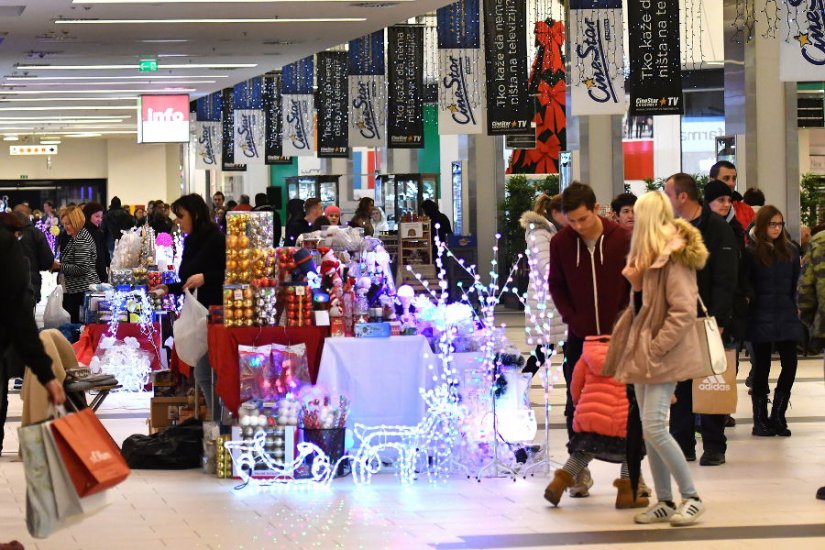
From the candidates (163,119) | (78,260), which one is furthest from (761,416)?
(163,119)

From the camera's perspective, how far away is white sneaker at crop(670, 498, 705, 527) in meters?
6.45

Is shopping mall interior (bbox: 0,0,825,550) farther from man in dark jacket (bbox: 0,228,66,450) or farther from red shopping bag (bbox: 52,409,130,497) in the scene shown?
man in dark jacket (bbox: 0,228,66,450)

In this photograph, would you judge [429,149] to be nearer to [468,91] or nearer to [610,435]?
[468,91]

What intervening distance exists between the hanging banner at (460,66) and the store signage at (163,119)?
8.11 m

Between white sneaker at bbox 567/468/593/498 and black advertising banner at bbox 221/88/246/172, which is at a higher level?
black advertising banner at bbox 221/88/246/172

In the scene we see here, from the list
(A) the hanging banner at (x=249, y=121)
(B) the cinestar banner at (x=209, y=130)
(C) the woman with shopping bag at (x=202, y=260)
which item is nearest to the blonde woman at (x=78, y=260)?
(C) the woman with shopping bag at (x=202, y=260)

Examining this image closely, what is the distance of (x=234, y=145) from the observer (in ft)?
91.9

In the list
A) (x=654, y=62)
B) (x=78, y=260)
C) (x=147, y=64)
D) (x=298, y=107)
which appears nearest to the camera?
(x=78, y=260)

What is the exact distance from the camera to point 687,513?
21.2 ft

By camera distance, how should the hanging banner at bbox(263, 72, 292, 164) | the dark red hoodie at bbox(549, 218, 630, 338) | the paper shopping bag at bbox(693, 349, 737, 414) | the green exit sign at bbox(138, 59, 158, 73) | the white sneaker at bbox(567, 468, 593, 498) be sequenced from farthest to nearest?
the hanging banner at bbox(263, 72, 292, 164) → the green exit sign at bbox(138, 59, 158, 73) → the paper shopping bag at bbox(693, 349, 737, 414) → the white sneaker at bbox(567, 468, 593, 498) → the dark red hoodie at bbox(549, 218, 630, 338)

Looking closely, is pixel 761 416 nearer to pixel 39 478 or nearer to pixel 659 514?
pixel 659 514

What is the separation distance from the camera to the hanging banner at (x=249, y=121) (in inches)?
1063

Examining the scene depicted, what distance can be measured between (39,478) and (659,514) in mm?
2794

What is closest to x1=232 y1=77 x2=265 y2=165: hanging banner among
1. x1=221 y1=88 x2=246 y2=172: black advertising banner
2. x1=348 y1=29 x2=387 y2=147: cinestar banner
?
x1=221 y1=88 x2=246 y2=172: black advertising banner
